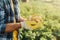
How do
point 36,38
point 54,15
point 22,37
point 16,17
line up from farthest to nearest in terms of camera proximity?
point 54,15 < point 36,38 < point 22,37 < point 16,17

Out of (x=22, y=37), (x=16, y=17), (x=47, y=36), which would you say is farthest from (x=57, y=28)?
(x=16, y=17)

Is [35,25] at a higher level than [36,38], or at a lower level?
higher

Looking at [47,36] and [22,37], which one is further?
[47,36]

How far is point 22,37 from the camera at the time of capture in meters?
4.52

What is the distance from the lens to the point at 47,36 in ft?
16.1

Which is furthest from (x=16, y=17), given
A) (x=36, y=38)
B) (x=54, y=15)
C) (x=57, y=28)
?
(x=54, y=15)

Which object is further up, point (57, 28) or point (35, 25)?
point (35, 25)

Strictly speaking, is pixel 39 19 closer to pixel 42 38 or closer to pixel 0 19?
pixel 0 19

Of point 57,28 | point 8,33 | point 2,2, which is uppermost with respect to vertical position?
point 2,2

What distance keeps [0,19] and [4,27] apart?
8 centimetres

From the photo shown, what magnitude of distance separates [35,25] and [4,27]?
10.2 inches

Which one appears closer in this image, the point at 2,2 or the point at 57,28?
the point at 2,2

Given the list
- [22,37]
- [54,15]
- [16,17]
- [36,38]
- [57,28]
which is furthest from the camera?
[54,15]

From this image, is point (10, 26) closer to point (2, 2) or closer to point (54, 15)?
point (2, 2)
